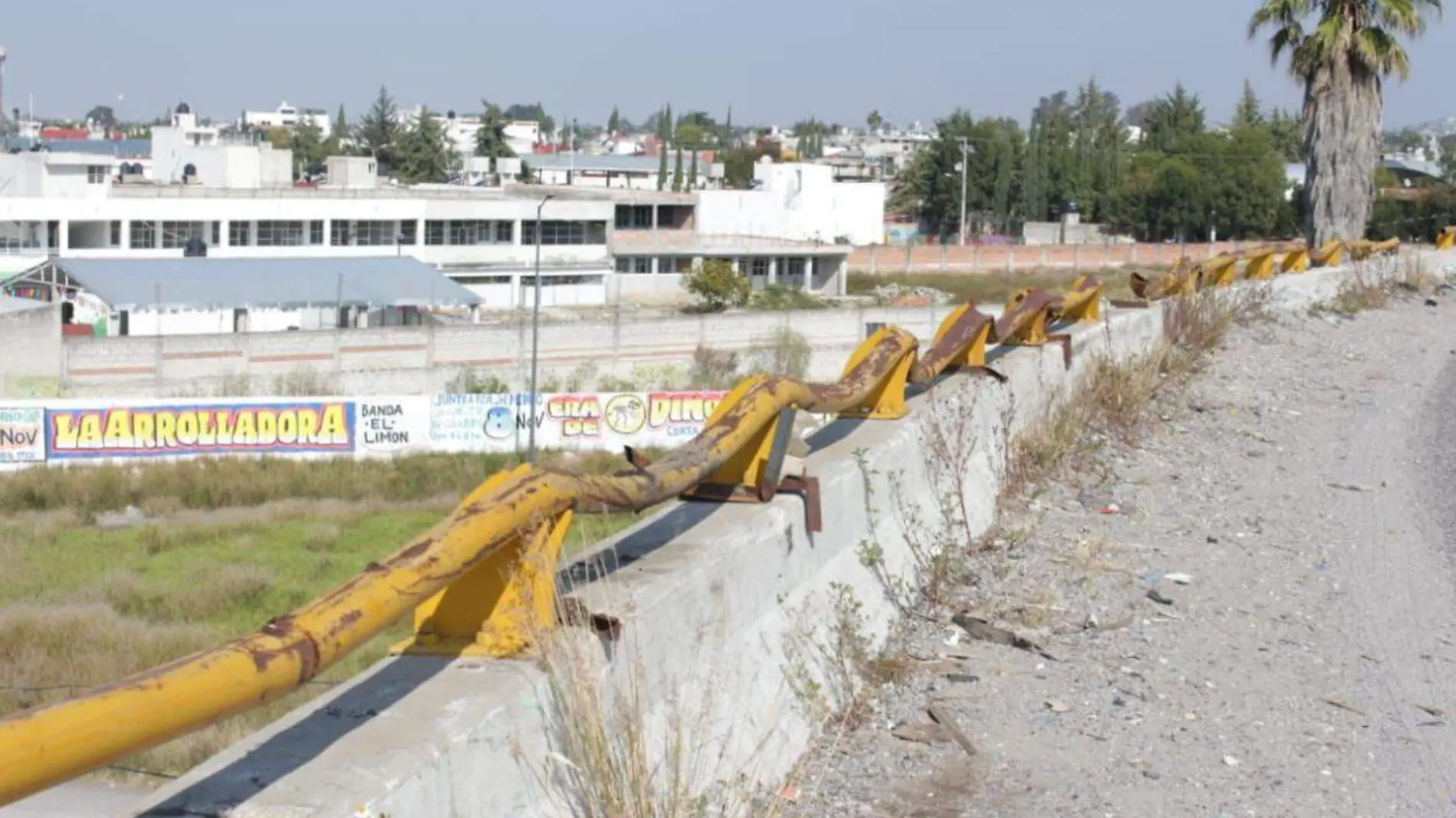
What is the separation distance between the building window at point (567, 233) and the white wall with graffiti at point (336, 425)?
2725 cm

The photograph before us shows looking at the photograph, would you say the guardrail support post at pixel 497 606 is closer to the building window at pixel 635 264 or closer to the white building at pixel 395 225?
the white building at pixel 395 225

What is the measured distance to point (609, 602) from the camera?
4.20 m

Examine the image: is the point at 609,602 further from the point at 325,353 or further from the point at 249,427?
the point at 325,353

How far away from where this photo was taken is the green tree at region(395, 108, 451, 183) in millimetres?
118812

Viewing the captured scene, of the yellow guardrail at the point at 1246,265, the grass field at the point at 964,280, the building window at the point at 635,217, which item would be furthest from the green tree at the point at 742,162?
the yellow guardrail at the point at 1246,265

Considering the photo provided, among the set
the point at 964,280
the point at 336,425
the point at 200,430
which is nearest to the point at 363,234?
the point at 964,280

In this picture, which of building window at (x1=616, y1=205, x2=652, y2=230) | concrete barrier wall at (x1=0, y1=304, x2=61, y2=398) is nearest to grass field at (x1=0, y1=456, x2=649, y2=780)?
concrete barrier wall at (x1=0, y1=304, x2=61, y2=398)

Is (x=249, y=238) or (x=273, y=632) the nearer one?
(x=273, y=632)

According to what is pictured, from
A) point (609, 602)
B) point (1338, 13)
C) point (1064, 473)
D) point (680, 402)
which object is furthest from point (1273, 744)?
point (680, 402)

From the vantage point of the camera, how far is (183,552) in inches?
1214

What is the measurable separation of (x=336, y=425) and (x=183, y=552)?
10.0m

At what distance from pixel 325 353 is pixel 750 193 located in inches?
1669

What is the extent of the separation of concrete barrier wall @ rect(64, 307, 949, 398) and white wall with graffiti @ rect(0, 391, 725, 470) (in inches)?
182

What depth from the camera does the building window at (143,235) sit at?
6100 centimetres
